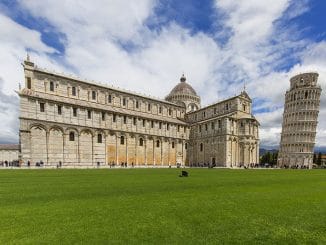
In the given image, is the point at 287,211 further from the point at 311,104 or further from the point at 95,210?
the point at 311,104

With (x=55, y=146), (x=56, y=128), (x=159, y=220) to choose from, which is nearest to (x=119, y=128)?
(x=56, y=128)

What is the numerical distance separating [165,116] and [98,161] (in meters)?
22.9

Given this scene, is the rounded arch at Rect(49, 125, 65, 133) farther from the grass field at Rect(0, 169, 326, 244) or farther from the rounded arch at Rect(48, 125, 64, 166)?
the grass field at Rect(0, 169, 326, 244)

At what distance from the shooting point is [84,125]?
39000mm

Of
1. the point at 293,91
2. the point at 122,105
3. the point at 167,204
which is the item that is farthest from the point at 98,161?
the point at 293,91

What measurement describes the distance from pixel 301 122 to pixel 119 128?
2317 inches

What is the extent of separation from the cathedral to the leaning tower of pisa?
27756 millimetres

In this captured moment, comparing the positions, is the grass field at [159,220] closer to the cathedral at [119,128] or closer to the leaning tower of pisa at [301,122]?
the cathedral at [119,128]

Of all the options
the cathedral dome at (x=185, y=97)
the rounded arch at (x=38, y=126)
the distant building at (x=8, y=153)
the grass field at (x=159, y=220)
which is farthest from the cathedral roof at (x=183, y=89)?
the grass field at (x=159, y=220)

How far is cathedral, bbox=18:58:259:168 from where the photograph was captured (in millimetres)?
34875

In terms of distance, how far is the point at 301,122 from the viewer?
67188 millimetres

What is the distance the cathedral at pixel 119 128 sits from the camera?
3488 cm

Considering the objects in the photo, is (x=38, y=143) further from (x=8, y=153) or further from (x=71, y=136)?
(x=8, y=153)

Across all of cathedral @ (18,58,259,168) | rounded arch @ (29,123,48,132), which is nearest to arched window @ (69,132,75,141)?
cathedral @ (18,58,259,168)
